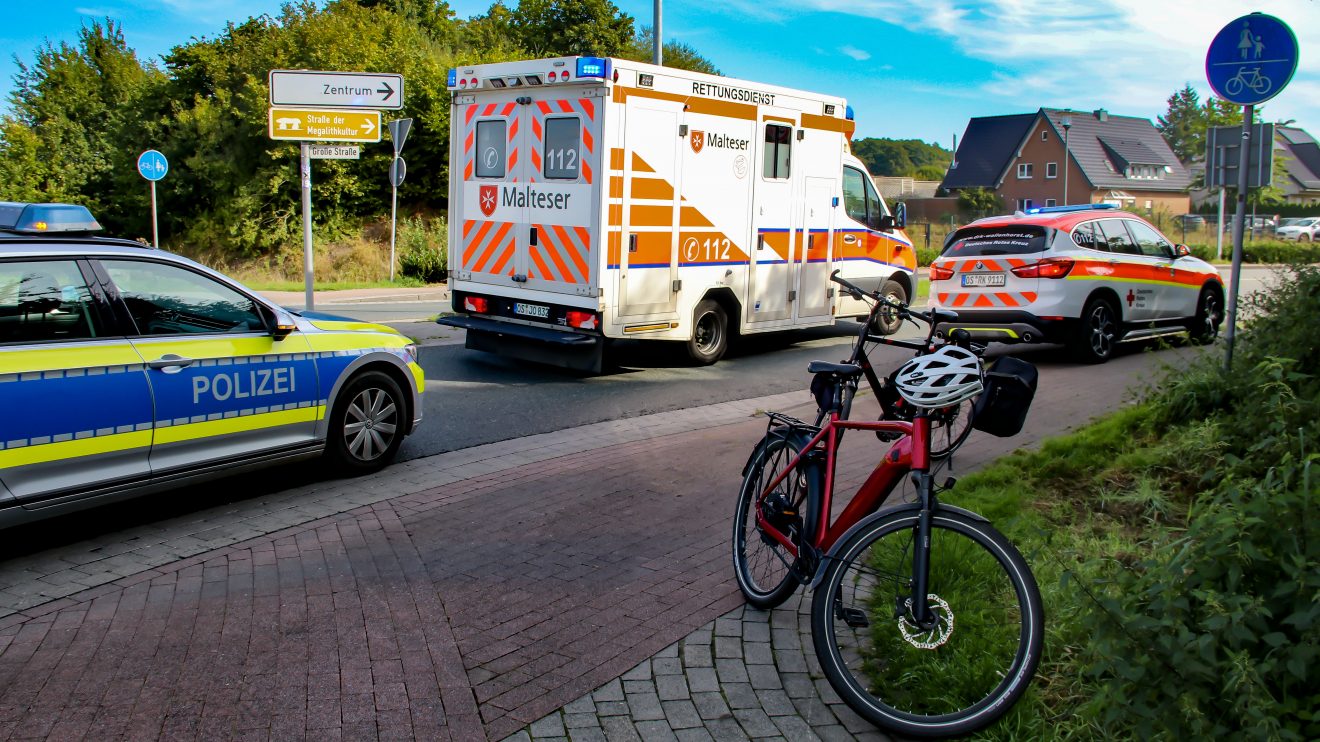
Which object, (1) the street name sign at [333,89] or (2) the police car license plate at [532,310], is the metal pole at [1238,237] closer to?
(2) the police car license plate at [532,310]

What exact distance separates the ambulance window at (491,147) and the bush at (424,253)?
48.8ft

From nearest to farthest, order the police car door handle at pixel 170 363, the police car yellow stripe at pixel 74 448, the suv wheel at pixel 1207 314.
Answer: the police car yellow stripe at pixel 74 448, the police car door handle at pixel 170 363, the suv wheel at pixel 1207 314

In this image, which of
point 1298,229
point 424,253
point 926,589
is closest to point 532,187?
point 926,589

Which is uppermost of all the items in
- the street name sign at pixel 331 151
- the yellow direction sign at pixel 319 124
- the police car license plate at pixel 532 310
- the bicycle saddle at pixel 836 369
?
the yellow direction sign at pixel 319 124

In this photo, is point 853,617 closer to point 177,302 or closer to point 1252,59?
point 177,302

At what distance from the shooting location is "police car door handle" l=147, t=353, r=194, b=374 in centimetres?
568

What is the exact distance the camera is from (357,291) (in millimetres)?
22625

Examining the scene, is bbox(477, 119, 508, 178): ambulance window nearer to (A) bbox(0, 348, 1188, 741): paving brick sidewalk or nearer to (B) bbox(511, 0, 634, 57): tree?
(A) bbox(0, 348, 1188, 741): paving brick sidewalk

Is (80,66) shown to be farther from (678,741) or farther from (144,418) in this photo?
(678,741)

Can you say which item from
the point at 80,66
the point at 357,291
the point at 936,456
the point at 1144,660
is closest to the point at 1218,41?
the point at 936,456

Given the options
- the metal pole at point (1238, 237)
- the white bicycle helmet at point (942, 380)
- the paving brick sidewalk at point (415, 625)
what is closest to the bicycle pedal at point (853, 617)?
the paving brick sidewalk at point (415, 625)

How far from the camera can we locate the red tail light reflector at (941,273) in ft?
39.5

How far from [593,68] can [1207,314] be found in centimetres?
882

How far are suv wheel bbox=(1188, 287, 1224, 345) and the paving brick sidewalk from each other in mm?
9602
